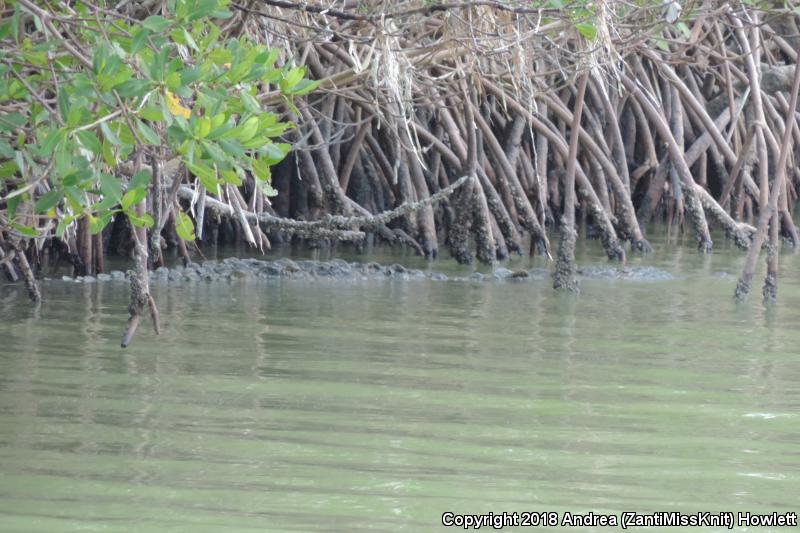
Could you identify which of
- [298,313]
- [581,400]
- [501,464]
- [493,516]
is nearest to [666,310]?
[298,313]

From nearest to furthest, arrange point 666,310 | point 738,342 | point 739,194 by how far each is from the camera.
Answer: point 738,342 < point 666,310 < point 739,194

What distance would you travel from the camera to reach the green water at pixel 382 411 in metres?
2.90

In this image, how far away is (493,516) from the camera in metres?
2.82

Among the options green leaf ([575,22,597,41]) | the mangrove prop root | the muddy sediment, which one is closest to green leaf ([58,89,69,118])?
the mangrove prop root

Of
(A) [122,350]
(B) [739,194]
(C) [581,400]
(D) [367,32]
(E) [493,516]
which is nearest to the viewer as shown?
(E) [493,516]

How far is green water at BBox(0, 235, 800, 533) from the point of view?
9.52 feet

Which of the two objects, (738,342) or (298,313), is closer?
(738,342)

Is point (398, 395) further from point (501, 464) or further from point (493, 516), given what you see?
point (493, 516)

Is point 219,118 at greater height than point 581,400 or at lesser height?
greater

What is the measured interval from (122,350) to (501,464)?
1827 millimetres

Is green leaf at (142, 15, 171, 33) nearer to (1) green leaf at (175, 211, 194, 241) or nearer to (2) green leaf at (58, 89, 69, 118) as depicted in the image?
(2) green leaf at (58, 89, 69, 118)

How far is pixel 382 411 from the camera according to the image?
3.76 metres

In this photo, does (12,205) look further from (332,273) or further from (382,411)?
(332,273)

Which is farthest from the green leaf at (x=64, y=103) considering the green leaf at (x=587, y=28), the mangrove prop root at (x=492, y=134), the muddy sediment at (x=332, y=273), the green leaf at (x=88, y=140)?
the muddy sediment at (x=332, y=273)
